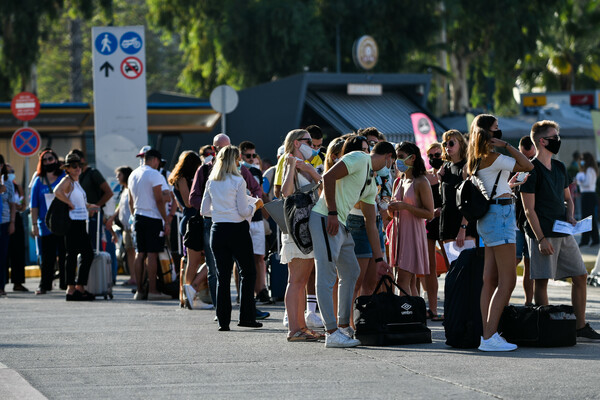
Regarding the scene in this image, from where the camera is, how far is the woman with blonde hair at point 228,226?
36.4ft

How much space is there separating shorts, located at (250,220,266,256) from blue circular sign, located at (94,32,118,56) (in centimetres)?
754

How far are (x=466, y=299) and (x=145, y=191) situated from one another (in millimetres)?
5846

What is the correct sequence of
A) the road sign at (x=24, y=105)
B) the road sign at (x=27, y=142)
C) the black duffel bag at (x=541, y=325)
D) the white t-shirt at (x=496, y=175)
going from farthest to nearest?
the road sign at (x=24, y=105) < the road sign at (x=27, y=142) < the black duffel bag at (x=541, y=325) < the white t-shirt at (x=496, y=175)

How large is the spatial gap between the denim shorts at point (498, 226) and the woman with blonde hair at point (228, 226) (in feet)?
8.85

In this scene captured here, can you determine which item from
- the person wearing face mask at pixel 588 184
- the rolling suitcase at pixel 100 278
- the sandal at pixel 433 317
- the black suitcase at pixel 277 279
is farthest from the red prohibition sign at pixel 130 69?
the sandal at pixel 433 317

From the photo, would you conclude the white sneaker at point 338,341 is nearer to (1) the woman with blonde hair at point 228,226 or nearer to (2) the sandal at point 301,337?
(2) the sandal at point 301,337

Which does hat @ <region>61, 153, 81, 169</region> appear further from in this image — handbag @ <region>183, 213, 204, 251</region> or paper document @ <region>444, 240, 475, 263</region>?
paper document @ <region>444, 240, 475, 263</region>

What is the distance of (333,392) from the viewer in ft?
24.7

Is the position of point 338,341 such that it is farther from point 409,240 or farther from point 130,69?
point 130,69

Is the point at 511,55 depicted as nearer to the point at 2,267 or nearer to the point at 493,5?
the point at 493,5

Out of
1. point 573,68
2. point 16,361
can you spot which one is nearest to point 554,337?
point 16,361

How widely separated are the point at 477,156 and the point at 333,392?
→ 2.50 meters

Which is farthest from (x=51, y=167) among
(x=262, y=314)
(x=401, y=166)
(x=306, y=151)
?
(x=306, y=151)

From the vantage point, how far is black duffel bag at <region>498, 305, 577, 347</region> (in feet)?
31.0
